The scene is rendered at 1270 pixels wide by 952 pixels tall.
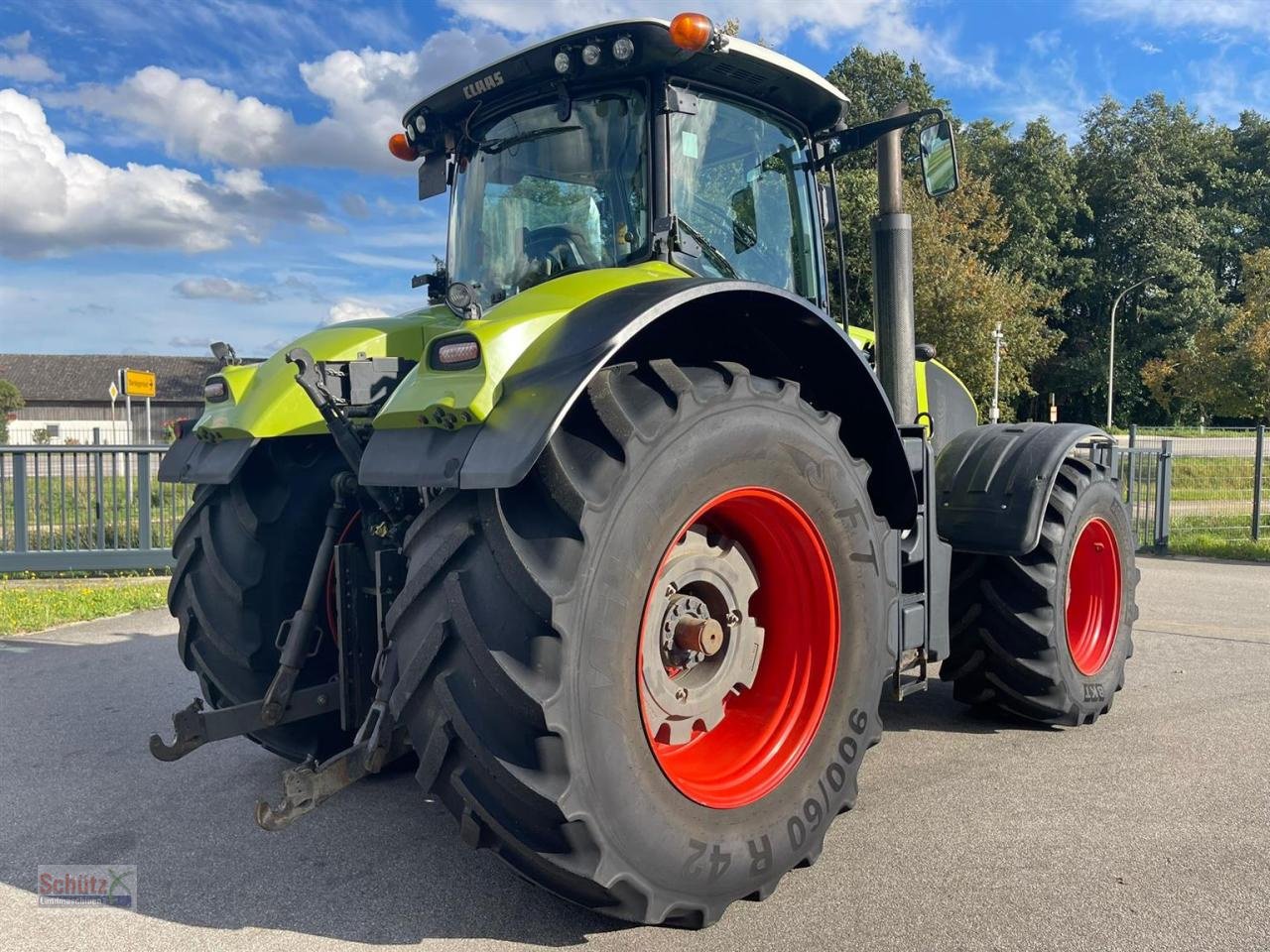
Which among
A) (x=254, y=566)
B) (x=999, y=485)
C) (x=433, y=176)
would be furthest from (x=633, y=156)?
(x=999, y=485)

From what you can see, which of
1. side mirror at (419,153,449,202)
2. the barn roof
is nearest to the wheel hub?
side mirror at (419,153,449,202)

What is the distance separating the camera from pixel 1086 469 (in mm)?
4477

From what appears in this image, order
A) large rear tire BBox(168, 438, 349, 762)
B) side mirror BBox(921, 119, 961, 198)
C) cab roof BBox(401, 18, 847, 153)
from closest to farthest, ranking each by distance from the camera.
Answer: cab roof BBox(401, 18, 847, 153), large rear tire BBox(168, 438, 349, 762), side mirror BBox(921, 119, 961, 198)

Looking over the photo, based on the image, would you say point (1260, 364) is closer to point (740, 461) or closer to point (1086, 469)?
point (1086, 469)

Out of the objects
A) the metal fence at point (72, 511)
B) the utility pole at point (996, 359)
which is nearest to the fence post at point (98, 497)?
the metal fence at point (72, 511)

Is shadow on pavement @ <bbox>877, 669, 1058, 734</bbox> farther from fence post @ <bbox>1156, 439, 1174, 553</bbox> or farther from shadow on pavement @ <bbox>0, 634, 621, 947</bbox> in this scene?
fence post @ <bbox>1156, 439, 1174, 553</bbox>

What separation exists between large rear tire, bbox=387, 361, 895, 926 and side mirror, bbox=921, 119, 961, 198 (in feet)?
4.78

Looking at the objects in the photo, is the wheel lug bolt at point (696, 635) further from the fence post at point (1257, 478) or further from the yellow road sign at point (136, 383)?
the yellow road sign at point (136, 383)

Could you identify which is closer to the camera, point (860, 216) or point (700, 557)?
point (700, 557)

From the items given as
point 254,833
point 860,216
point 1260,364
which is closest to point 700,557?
point 254,833

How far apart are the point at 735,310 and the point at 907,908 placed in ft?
5.66

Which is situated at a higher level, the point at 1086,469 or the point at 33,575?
the point at 1086,469

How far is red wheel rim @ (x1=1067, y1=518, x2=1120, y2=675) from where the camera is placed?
461 centimetres

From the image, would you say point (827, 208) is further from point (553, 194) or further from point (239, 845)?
point (239, 845)
